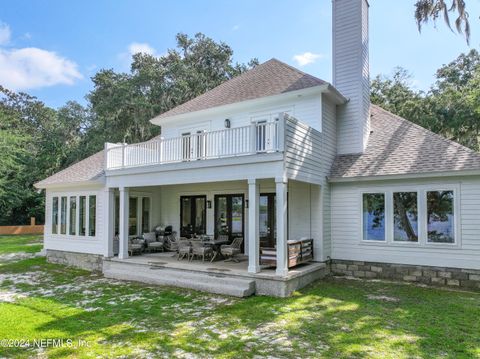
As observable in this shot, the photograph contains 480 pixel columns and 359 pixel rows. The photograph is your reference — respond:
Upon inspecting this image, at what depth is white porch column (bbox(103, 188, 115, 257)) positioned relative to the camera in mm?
11734

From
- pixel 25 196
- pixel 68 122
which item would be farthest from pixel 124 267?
pixel 68 122

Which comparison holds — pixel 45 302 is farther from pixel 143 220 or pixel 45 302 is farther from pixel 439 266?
pixel 439 266

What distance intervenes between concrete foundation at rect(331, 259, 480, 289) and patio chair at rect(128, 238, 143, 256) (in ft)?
22.4

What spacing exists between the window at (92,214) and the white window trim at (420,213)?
31.2 feet

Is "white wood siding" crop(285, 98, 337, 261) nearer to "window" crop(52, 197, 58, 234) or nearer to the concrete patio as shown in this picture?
the concrete patio

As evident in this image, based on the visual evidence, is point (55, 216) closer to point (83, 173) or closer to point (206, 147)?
point (83, 173)

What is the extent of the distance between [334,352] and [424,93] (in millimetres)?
21578

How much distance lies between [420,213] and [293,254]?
378 cm

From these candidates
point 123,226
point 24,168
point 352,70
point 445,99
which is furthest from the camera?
point 24,168

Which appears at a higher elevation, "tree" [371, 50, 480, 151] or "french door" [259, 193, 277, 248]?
"tree" [371, 50, 480, 151]

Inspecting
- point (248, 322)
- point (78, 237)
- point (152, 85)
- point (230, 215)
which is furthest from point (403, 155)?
point (152, 85)

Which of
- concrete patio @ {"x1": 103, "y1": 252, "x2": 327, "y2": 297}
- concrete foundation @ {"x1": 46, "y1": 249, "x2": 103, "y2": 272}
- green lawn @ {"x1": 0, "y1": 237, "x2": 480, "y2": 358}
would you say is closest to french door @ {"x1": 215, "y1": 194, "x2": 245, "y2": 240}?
concrete patio @ {"x1": 103, "y1": 252, "x2": 327, "y2": 297}

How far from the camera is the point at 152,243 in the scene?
12914 millimetres

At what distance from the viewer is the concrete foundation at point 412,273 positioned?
8.74 metres
